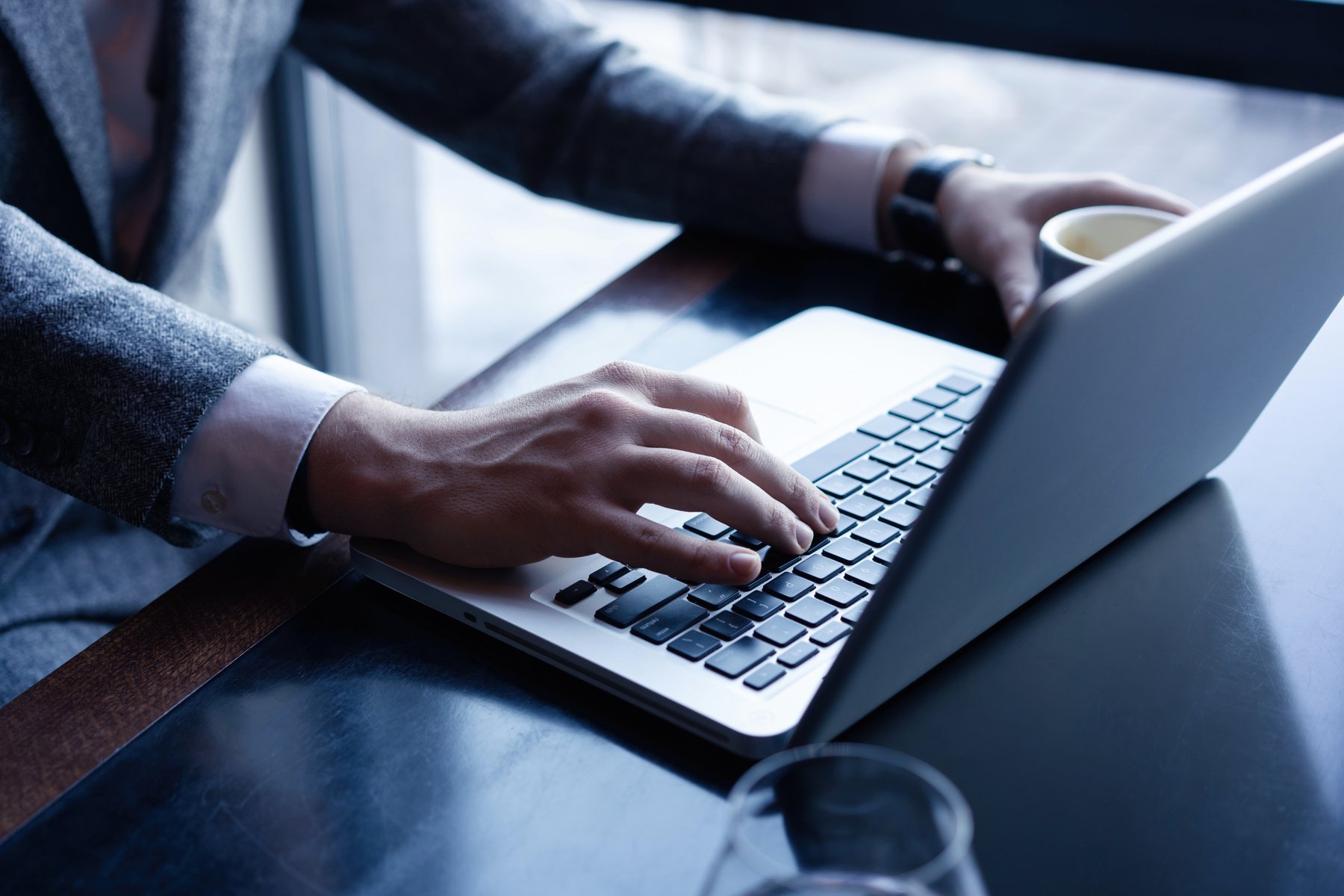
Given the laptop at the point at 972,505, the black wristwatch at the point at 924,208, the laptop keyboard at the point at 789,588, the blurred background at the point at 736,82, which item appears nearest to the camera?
the laptop at the point at 972,505

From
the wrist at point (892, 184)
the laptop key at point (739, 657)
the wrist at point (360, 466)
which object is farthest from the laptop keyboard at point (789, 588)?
the wrist at point (892, 184)

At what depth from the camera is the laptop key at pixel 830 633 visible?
0.48m

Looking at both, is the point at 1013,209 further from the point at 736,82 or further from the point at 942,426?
the point at 736,82

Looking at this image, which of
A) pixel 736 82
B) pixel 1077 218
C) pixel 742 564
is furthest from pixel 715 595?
pixel 736 82

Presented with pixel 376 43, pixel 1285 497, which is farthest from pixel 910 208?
pixel 376 43

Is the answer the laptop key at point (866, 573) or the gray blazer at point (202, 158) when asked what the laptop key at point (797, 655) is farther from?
the gray blazer at point (202, 158)

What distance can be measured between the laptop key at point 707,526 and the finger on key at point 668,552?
0.09 ft

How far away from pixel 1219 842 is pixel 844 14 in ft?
3.30

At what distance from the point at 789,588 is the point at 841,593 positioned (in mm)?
22

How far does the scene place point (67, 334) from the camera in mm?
604

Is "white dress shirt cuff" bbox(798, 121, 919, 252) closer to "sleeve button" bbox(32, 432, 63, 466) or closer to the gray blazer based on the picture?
the gray blazer

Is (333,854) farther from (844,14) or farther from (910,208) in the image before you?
(844,14)

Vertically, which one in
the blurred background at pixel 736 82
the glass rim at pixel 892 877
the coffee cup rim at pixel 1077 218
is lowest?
the blurred background at pixel 736 82

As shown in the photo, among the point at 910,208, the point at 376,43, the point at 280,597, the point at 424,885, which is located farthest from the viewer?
the point at 376,43
